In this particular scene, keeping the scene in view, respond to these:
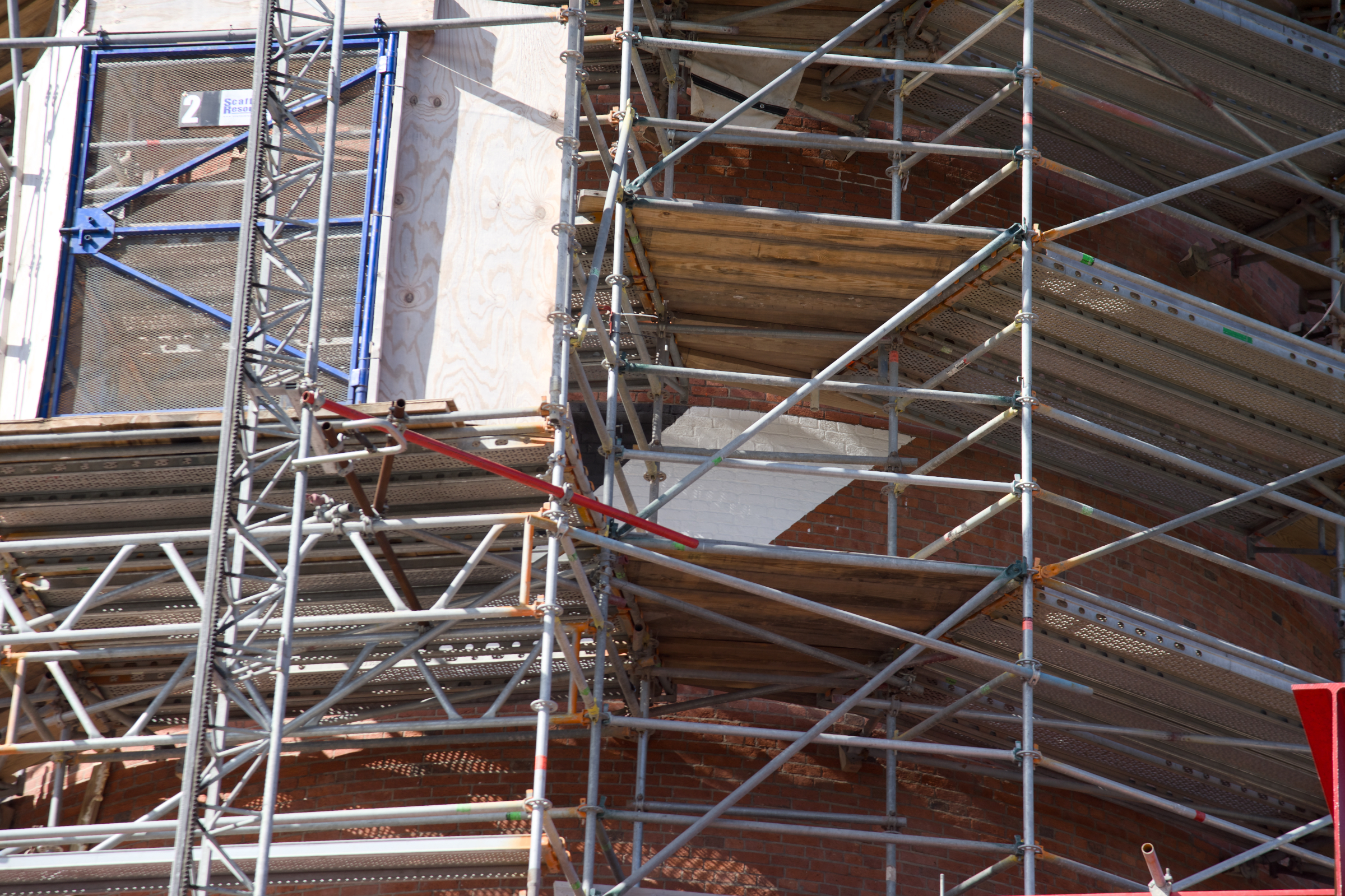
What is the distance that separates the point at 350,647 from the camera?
32.9 feet

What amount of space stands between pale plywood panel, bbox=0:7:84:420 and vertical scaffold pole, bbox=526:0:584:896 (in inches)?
117

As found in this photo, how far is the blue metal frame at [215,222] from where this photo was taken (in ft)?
27.9

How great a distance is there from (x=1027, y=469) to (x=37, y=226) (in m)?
5.94

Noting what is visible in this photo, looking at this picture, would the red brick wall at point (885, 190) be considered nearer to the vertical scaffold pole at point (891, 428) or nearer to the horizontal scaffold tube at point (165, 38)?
the vertical scaffold pole at point (891, 428)

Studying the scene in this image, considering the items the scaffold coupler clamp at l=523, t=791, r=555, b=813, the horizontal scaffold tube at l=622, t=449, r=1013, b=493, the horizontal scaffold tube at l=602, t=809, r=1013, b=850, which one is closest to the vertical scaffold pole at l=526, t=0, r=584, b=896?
the scaffold coupler clamp at l=523, t=791, r=555, b=813

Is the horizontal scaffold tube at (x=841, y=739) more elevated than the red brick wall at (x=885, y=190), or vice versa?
the red brick wall at (x=885, y=190)

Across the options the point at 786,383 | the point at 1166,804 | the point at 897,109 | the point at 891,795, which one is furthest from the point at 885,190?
the point at 1166,804

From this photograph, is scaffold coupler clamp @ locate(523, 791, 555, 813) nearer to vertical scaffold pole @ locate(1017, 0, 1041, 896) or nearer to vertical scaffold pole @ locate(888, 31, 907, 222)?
vertical scaffold pole @ locate(1017, 0, 1041, 896)

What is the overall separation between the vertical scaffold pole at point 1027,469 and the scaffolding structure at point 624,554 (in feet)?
0.09

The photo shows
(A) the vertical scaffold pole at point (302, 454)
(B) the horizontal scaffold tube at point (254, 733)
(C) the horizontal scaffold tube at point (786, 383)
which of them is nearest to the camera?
(A) the vertical scaffold pole at point (302, 454)

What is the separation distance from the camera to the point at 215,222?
8992 mm

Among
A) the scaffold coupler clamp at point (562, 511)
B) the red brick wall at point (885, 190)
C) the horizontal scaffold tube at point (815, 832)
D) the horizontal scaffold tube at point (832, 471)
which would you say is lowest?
the horizontal scaffold tube at point (815, 832)

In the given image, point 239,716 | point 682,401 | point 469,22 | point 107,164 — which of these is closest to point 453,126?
point 469,22

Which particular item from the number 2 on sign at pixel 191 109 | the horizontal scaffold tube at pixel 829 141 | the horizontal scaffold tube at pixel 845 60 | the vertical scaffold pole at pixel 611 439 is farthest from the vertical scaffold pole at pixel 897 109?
the number 2 on sign at pixel 191 109
